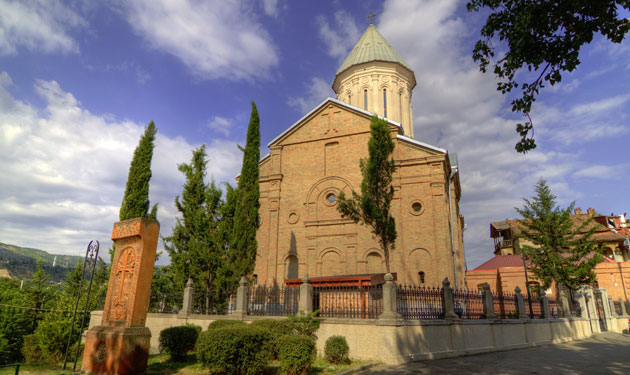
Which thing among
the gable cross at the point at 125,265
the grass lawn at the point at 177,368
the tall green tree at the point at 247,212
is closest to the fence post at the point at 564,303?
the grass lawn at the point at 177,368

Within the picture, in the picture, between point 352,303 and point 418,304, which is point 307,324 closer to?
point 352,303

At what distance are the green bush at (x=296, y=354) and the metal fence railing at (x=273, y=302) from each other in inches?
182

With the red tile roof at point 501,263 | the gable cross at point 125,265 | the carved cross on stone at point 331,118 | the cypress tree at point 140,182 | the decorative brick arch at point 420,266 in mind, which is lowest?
the gable cross at point 125,265

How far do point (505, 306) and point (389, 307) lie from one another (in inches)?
277

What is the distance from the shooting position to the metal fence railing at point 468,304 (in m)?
12.7

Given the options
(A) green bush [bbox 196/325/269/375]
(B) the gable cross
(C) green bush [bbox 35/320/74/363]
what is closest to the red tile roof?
(A) green bush [bbox 196/325/269/375]

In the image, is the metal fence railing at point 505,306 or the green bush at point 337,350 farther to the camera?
the metal fence railing at point 505,306

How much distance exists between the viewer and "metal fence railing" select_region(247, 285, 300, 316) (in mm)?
13320

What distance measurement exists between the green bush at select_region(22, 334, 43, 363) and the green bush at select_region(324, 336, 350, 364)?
8.40 metres

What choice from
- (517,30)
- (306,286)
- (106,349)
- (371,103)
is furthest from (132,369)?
(371,103)

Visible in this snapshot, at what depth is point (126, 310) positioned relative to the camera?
743 cm

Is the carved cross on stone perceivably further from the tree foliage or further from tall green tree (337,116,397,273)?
the tree foliage

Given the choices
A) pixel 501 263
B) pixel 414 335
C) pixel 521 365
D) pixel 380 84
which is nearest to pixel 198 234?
pixel 414 335

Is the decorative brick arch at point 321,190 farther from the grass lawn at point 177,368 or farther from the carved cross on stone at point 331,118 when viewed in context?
the grass lawn at point 177,368
